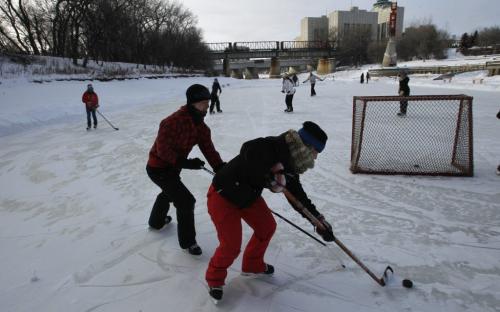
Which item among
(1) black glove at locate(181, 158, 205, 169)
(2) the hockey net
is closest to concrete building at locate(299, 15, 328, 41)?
(2) the hockey net

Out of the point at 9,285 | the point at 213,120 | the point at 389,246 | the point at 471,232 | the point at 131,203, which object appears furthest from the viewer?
the point at 213,120

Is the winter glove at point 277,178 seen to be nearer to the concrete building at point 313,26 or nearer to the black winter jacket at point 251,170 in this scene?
the black winter jacket at point 251,170

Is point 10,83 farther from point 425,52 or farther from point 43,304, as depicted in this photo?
point 425,52

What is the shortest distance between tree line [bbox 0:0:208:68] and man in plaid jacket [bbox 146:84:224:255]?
2170cm

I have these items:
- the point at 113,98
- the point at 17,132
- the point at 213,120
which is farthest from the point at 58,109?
the point at 213,120

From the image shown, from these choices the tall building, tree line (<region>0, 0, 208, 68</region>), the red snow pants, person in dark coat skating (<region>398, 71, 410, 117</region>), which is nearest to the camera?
the red snow pants

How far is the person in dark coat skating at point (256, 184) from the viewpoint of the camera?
2316 millimetres

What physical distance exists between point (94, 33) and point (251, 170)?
32404 millimetres

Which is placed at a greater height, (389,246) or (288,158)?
(288,158)

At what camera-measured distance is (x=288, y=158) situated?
7.80ft

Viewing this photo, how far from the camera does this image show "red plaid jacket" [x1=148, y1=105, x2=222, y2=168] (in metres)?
3.04

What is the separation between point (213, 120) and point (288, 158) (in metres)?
9.30

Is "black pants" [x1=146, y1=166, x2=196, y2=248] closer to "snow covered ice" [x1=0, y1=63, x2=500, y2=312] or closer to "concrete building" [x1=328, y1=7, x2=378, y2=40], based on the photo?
"snow covered ice" [x1=0, y1=63, x2=500, y2=312]

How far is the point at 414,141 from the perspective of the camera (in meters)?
7.42
